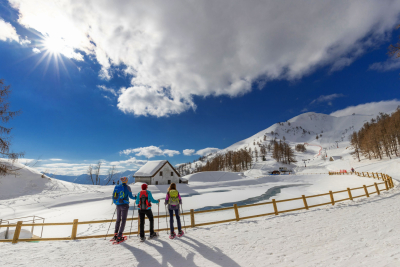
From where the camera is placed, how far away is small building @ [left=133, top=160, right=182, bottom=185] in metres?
38.0

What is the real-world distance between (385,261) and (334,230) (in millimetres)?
2867

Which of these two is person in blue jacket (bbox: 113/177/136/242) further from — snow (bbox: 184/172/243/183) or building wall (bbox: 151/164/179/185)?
snow (bbox: 184/172/243/183)

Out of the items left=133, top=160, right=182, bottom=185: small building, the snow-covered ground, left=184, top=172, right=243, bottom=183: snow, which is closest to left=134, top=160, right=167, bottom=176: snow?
left=133, top=160, right=182, bottom=185: small building

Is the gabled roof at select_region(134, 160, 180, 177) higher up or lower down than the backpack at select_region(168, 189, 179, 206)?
higher up

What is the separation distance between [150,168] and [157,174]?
2.68m

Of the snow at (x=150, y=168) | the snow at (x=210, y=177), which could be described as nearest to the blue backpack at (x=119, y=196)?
the snow at (x=150, y=168)

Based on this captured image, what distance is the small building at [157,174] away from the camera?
38009mm

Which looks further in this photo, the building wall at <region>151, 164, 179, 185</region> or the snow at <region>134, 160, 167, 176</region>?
the snow at <region>134, 160, 167, 176</region>

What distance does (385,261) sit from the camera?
468 cm

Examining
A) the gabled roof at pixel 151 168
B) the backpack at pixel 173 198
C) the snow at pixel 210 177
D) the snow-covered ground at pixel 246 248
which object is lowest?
the snow-covered ground at pixel 246 248

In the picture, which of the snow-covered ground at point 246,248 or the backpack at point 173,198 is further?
the backpack at point 173,198

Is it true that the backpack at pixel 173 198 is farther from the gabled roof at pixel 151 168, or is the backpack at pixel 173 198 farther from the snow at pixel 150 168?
the snow at pixel 150 168

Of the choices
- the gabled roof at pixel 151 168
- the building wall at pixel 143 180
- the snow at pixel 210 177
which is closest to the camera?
the building wall at pixel 143 180

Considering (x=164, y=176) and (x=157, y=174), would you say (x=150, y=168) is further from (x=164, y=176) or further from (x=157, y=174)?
(x=164, y=176)
